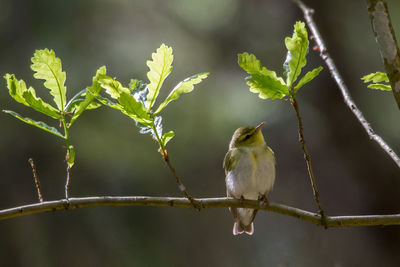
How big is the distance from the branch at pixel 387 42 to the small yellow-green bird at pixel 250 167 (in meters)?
1.34

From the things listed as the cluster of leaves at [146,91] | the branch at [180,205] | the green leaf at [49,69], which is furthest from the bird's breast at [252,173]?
the green leaf at [49,69]

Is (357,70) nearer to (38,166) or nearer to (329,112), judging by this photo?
(329,112)

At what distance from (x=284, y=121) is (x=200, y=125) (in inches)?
Answer: 29.0

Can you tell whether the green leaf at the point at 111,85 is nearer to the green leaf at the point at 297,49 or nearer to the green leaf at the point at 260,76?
the green leaf at the point at 260,76

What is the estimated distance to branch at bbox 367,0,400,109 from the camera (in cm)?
140

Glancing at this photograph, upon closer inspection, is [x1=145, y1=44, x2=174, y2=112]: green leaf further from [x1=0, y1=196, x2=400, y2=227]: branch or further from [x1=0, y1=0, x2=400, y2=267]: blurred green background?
[x1=0, y1=0, x2=400, y2=267]: blurred green background

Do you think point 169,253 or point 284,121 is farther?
point 169,253

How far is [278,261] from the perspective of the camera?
15.5ft

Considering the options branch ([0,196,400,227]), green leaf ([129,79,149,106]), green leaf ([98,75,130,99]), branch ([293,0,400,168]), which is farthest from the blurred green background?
green leaf ([98,75,130,99])

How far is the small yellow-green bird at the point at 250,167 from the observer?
2.80 m

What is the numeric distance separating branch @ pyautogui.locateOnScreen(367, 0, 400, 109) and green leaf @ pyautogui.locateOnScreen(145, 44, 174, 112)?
0.57 meters

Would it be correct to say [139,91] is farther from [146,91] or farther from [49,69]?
[49,69]

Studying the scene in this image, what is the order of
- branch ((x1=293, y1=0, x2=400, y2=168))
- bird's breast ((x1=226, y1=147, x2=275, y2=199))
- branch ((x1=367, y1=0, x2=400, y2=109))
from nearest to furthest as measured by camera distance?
branch ((x1=367, y1=0, x2=400, y2=109))
branch ((x1=293, y1=0, x2=400, y2=168))
bird's breast ((x1=226, y1=147, x2=275, y2=199))

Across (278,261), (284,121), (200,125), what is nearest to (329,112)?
(284,121)
